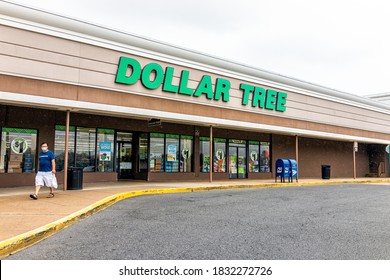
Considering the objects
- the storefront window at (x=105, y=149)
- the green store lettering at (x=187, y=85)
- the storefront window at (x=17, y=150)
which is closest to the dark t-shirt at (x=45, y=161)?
the storefront window at (x=17, y=150)

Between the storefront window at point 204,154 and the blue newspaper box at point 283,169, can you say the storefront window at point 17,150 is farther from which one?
the blue newspaper box at point 283,169

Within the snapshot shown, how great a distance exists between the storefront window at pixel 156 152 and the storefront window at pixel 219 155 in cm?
393

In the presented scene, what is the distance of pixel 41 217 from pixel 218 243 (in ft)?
14.5

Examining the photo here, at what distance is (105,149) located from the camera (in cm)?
1859

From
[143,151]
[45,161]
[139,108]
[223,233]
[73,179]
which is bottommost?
[223,233]

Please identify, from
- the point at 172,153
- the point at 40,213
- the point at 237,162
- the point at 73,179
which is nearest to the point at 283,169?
the point at 237,162

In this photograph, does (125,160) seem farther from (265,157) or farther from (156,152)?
(265,157)

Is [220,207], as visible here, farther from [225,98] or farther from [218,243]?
[225,98]

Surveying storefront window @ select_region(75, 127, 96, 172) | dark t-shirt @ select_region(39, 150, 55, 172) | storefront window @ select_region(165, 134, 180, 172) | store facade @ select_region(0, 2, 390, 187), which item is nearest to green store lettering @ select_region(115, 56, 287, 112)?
store facade @ select_region(0, 2, 390, 187)

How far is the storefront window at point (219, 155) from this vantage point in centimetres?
2278

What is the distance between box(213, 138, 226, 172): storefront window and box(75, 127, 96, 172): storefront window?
809cm

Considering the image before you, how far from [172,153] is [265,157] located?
316 inches

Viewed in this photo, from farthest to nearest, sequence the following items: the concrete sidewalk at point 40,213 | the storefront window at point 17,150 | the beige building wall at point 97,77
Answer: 1. the storefront window at point 17,150
2. the beige building wall at point 97,77
3. the concrete sidewalk at point 40,213

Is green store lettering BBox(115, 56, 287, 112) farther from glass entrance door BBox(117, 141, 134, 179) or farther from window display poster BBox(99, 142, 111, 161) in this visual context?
glass entrance door BBox(117, 141, 134, 179)
